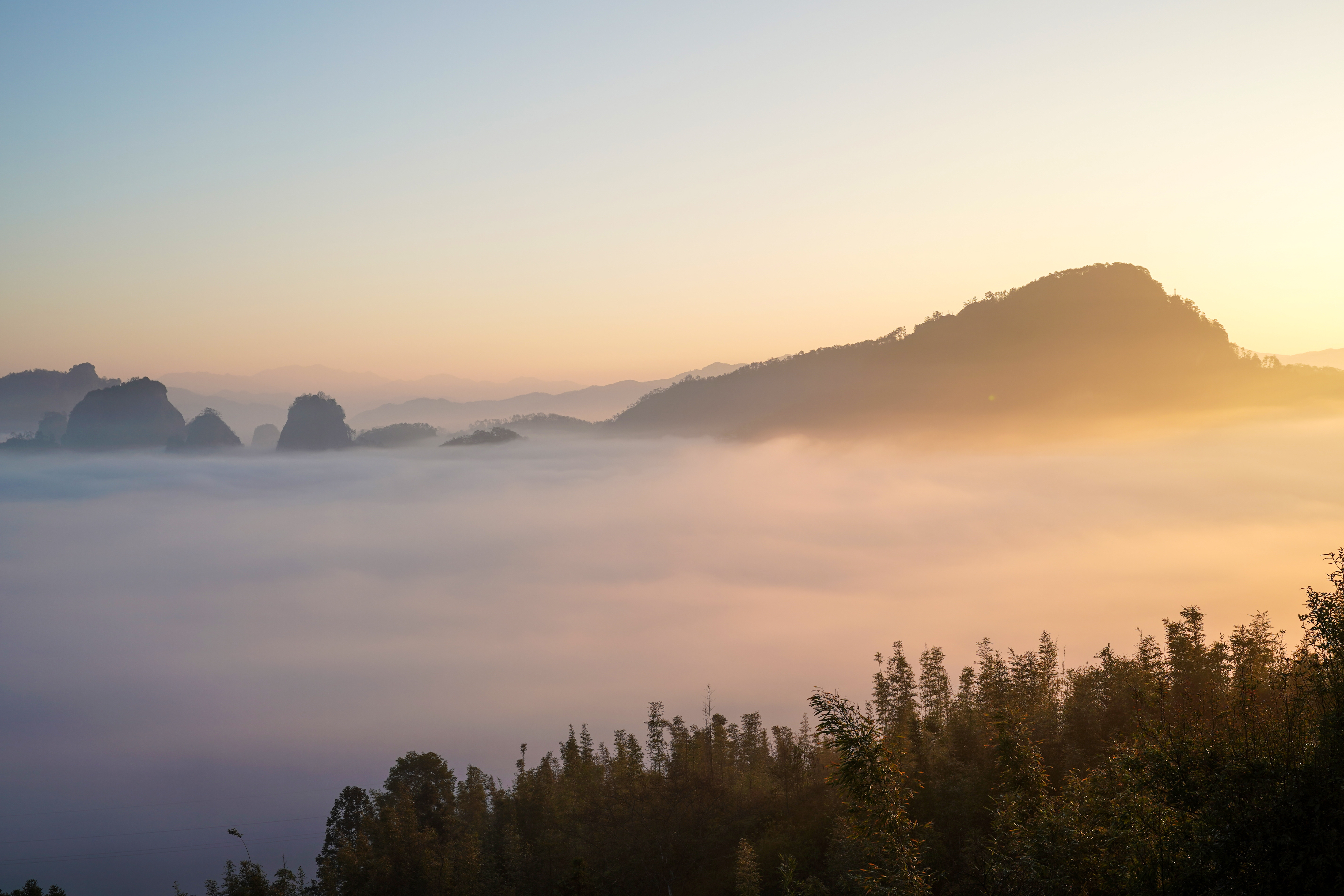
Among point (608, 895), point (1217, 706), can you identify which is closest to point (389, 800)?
point (608, 895)

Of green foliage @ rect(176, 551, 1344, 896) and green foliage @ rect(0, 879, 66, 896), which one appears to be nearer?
green foliage @ rect(176, 551, 1344, 896)

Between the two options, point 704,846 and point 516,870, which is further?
point 704,846

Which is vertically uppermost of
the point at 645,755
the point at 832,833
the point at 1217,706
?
the point at 1217,706

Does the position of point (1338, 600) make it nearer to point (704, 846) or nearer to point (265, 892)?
point (704, 846)

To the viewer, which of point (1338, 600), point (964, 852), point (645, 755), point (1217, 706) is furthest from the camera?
point (645, 755)

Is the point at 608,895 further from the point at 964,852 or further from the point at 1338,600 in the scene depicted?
the point at 1338,600

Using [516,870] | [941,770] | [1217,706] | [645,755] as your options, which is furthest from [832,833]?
[645,755]

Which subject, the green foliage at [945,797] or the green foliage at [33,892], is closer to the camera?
the green foliage at [945,797]

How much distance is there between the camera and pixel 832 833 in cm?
8000

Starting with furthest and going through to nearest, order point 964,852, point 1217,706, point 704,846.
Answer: point 704,846, point 964,852, point 1217,706

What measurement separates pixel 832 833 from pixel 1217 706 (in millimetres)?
45670

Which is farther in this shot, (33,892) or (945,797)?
(33,892)

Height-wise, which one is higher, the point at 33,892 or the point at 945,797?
the point at 945,797

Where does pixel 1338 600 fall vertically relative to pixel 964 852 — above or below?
above
